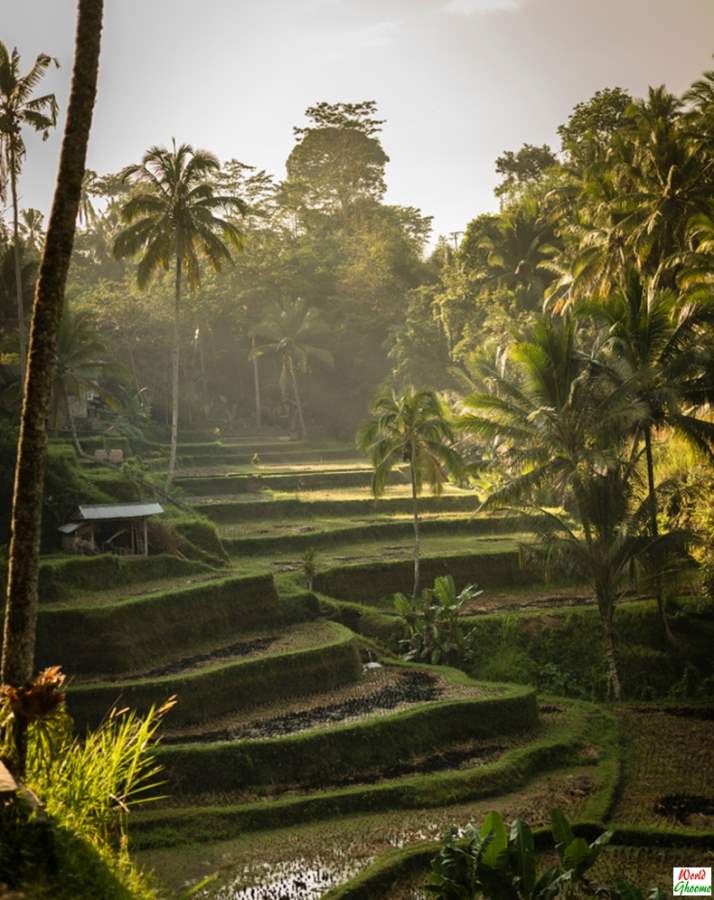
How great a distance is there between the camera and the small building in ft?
69.1

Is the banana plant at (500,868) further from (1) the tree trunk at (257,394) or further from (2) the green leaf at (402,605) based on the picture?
(1) the tree trunk at (257,394)

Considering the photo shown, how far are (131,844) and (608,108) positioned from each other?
107 ft

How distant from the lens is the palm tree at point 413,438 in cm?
2231

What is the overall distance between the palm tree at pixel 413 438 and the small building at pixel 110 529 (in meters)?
5.12

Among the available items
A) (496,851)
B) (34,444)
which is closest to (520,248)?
(496,851)

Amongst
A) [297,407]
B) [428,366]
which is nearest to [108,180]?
[297,407]

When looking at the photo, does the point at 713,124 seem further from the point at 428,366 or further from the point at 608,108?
the point at 428,366

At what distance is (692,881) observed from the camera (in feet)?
36.5

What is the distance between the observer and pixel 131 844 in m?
11.8

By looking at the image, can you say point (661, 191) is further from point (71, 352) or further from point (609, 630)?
point (71, 352)

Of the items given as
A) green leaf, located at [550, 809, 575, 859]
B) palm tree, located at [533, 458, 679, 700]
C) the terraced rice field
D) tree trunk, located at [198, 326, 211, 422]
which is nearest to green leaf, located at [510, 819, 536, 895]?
green leaf, located at [550, 809, 575, 859]

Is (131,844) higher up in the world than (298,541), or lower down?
lower down

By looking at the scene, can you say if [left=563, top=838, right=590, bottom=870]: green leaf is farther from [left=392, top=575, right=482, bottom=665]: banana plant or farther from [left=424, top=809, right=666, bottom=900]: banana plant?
[left=392, top=575, right=482, bottom=665]: banana plant

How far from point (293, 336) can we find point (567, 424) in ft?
83.8
